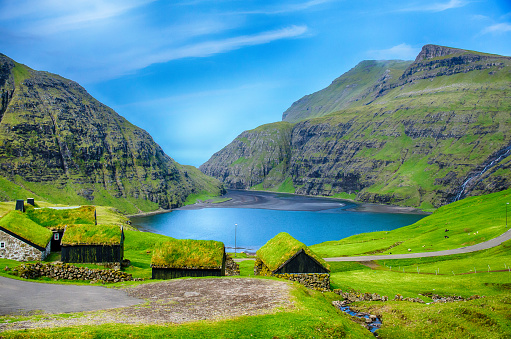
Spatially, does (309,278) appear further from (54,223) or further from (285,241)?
(54,223)

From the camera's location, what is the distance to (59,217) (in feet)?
176

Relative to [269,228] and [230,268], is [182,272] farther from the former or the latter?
[269,228]

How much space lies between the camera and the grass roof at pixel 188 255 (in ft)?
124

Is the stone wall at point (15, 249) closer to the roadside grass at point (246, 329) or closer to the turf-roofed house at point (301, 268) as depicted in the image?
the roadside grass at point (246, 329)

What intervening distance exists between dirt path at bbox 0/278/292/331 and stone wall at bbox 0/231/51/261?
Answer: 20.8 m

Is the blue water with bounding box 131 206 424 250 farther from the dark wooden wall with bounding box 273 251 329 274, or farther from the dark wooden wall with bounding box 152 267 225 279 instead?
the dark wooden wall with bounding box 152 267 225 279

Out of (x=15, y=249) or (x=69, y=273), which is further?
(x=15, y=249)

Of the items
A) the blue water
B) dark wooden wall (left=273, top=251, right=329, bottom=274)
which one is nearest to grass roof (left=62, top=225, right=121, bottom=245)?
dark wooden wall (left=273, top=251, right=329, bottom=274)

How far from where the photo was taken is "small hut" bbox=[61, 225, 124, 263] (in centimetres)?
4369

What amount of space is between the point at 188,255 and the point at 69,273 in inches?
516

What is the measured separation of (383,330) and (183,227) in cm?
15589

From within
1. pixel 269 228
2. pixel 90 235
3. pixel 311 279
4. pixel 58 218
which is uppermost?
pixel 58 218

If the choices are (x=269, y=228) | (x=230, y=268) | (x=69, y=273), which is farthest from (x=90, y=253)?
(x=269, y=228)

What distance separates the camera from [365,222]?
606 ft
